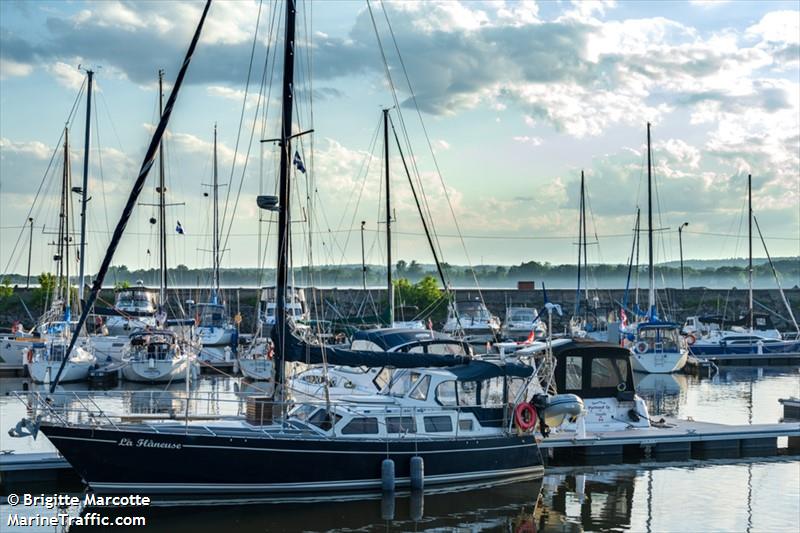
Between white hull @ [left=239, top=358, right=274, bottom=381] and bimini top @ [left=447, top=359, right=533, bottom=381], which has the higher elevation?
bimini top @ [left=447, top=359, right=533, bottom=381]

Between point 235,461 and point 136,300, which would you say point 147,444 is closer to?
point 235,461

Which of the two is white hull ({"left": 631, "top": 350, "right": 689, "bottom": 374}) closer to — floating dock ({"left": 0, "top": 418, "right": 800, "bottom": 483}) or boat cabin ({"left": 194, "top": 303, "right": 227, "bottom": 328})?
floating dock ({"left": 0, "top": 418, "right": 800, "bottom": 483})

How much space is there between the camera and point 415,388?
23.4 metres

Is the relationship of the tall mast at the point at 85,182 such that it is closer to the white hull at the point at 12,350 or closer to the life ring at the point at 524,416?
the white hull at the point at 12,350

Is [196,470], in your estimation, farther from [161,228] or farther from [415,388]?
[161,228]

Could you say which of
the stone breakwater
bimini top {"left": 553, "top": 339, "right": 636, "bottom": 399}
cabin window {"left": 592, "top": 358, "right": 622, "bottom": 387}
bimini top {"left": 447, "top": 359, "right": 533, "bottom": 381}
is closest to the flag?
bimini top {"left": 447, "top": 359, "right": 533, "bottom": 381}

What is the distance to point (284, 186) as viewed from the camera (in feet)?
73.5

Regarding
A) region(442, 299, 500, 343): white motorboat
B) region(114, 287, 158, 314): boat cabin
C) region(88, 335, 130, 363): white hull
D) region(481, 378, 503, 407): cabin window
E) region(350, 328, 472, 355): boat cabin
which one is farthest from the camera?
region(442, 299, 500, 343): white motorboat

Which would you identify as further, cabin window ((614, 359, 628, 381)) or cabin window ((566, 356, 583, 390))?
cabin window ((614, 359, 628, 381))

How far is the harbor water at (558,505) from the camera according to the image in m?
20.3

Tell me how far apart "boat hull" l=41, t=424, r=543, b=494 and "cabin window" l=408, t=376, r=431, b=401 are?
4.26 ft

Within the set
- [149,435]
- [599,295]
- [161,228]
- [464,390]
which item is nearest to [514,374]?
[464,390]

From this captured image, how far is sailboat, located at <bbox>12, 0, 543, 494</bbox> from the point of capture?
20.3 metres

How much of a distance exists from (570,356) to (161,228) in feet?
110
